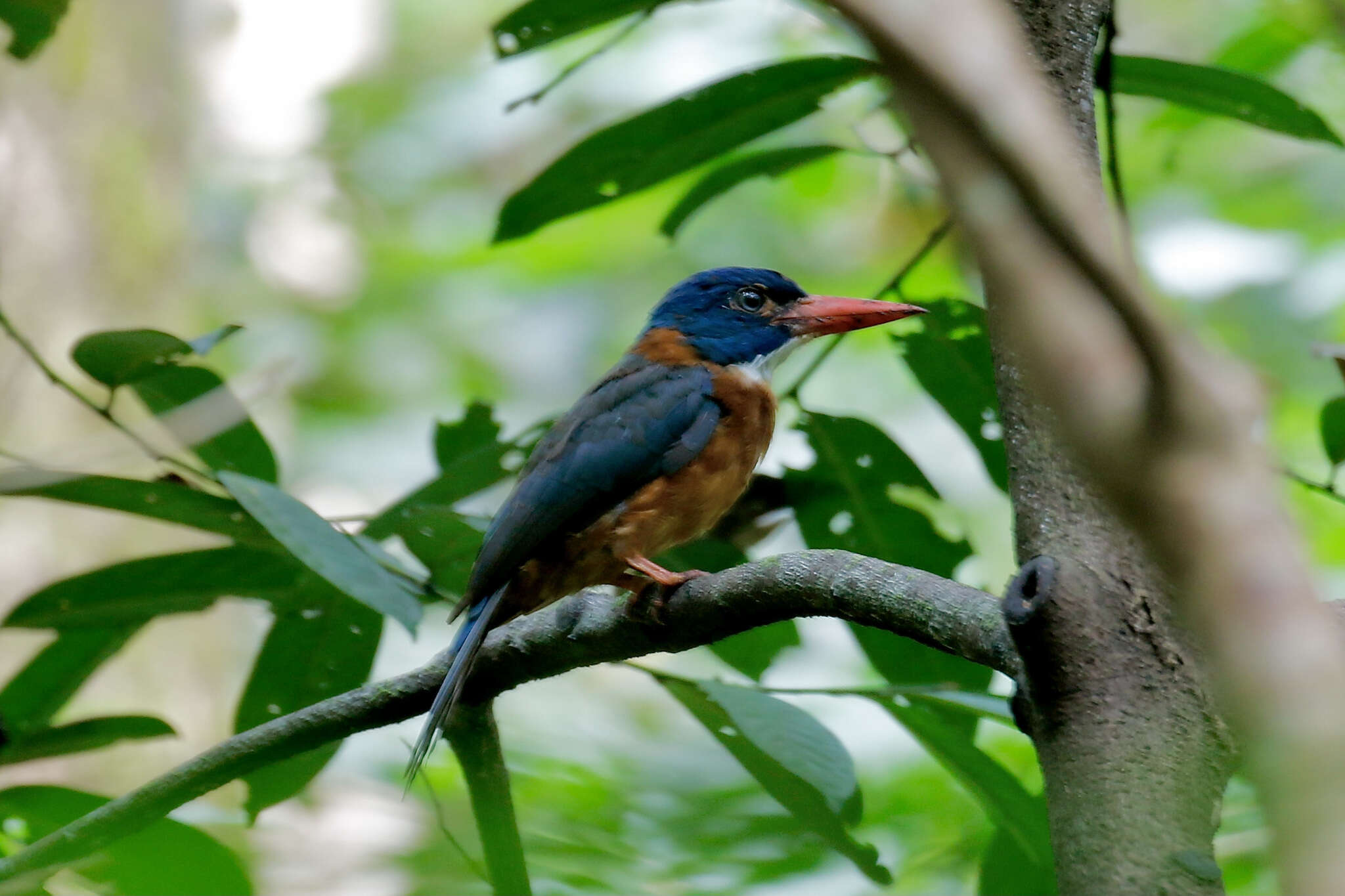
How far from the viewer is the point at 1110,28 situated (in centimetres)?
235

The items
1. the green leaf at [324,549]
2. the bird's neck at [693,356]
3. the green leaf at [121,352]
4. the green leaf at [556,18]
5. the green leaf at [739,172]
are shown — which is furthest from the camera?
the bird's neck at [693,356]

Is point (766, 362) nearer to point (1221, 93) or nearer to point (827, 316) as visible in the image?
point (827, 316)

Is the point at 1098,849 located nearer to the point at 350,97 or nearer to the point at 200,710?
the point at 200,710

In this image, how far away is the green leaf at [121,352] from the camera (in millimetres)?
2432

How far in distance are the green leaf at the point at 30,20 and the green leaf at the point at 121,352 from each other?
1093mm

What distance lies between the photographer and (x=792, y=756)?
7.13ft

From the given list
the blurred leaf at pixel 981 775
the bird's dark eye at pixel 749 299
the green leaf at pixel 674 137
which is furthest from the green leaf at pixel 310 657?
the bird's dark eye at pixel 749 299

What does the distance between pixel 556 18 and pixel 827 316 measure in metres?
1.33

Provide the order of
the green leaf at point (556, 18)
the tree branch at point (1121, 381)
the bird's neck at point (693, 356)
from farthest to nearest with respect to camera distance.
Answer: the bird's neck at point (693, 356) < the green leaf at point (556, 18) < the tree branch at point (1121, 381)

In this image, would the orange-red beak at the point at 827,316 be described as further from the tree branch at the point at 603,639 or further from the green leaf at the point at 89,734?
the green leaf at the point at 89,734

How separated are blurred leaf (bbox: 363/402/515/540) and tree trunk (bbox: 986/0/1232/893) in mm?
1320

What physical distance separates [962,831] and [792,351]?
1.44 metres

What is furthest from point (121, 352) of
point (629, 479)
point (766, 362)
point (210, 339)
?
point (766, 362)

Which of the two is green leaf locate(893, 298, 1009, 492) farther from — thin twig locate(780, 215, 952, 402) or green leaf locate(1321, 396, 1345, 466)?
green leaf locate(1321, 396, 1345, 466)
